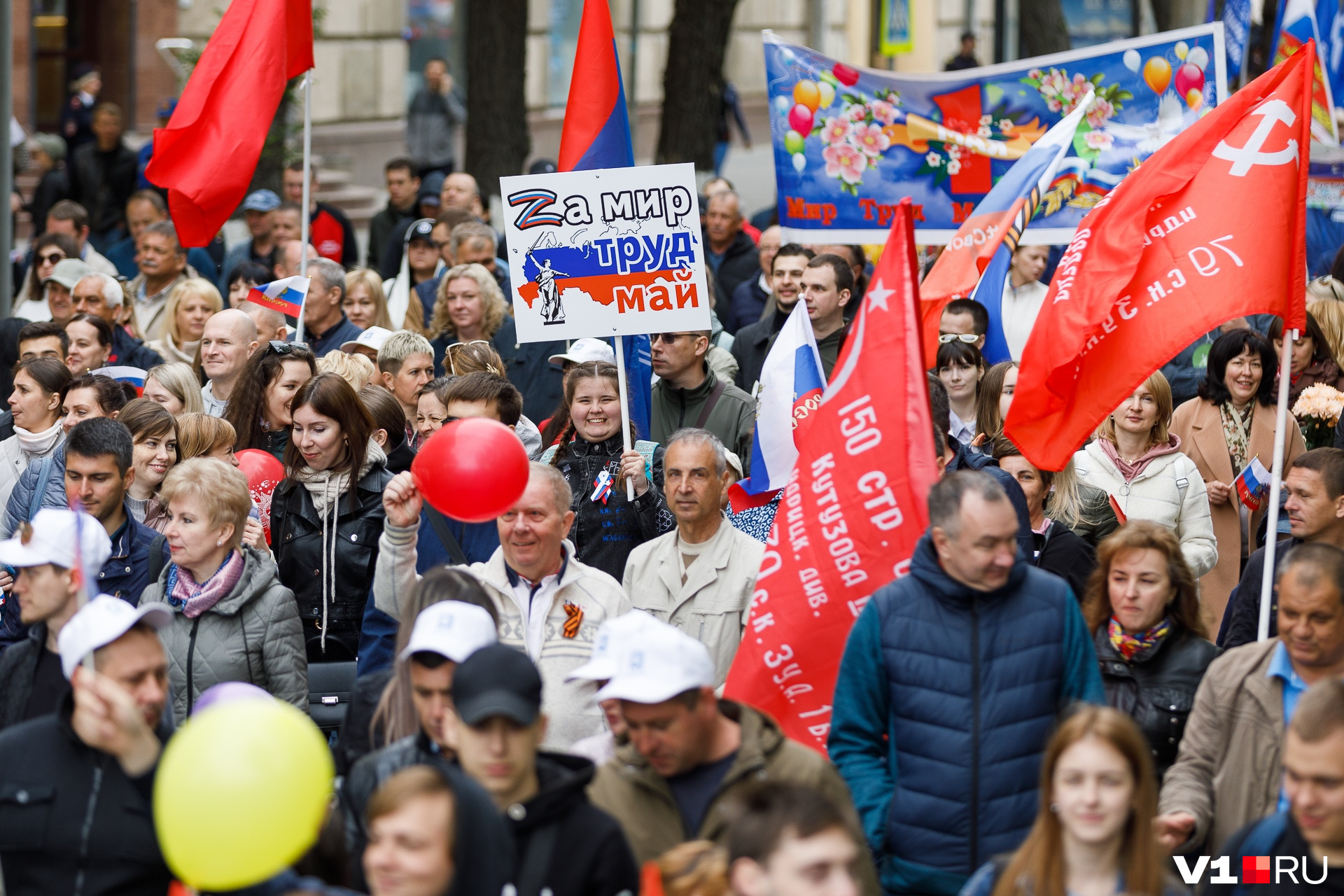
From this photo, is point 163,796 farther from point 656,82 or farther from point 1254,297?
point 656,82

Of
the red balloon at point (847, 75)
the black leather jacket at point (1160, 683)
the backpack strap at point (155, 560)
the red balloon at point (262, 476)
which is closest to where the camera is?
the black leather jacket at point (1160, 683)

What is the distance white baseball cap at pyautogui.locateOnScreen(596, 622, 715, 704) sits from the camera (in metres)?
4.32

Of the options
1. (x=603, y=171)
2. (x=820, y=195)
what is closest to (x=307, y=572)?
(x=603, y=171)

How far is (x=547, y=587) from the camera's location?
577 cm

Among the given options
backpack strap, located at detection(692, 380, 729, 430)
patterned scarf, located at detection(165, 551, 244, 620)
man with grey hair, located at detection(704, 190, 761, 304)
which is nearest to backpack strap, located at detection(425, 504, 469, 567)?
patterned scarf, located at detection(165, 551, 244, 620)

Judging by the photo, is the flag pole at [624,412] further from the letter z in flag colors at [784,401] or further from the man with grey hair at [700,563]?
the man with grey hair at [700,563]

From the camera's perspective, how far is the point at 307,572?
6750mm

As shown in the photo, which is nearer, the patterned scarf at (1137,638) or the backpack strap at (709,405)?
the patterned scarf at (1137,638)

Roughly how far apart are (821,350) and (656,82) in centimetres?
1828

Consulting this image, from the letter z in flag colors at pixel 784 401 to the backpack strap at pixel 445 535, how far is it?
4.04 feet

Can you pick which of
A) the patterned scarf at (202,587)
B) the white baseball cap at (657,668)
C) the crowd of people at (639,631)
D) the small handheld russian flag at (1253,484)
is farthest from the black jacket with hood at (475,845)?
the small handheld russian flag at (1253,484)

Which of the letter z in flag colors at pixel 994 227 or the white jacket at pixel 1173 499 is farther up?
the letter z in flag colors at pixel 994 227

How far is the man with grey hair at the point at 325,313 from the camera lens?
10.2m

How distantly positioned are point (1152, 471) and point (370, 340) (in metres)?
4.38
